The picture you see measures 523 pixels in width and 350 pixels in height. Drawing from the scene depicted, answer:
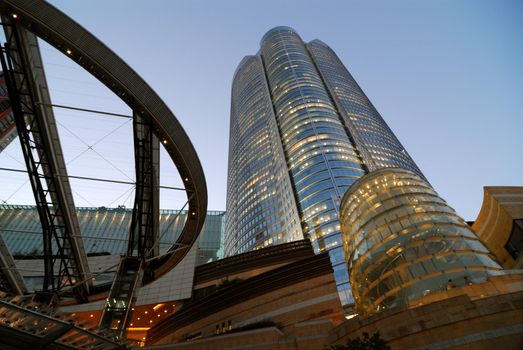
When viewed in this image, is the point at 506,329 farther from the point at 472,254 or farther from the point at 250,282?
the point at 250,282

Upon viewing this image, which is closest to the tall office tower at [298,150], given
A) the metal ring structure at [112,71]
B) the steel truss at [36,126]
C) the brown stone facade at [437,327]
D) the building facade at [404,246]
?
the building facade at [404,246]

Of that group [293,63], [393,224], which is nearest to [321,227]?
[393,224]

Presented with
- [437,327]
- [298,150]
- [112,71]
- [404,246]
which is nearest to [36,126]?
[112,71]

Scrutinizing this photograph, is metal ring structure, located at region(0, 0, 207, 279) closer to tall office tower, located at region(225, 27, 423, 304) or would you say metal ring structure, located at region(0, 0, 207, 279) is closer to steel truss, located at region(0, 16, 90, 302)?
steel truss, located at region(0, 16, 90, 302)

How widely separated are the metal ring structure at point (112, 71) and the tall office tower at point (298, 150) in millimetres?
38071

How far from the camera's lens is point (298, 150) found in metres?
93.8

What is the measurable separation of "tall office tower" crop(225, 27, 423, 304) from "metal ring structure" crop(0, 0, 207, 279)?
38071 millimetres

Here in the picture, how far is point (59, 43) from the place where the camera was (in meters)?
21.0

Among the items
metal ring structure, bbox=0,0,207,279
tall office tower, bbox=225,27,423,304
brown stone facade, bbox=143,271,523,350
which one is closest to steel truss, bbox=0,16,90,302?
metal ring structure, bbox=0,0,207,279

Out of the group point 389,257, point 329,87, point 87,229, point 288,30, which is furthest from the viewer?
point 288,30

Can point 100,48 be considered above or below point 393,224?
above

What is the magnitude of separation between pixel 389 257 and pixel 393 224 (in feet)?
9.87

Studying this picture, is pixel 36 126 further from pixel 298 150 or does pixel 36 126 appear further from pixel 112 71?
pixel 298 150

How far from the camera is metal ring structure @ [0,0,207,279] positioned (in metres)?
20.0
